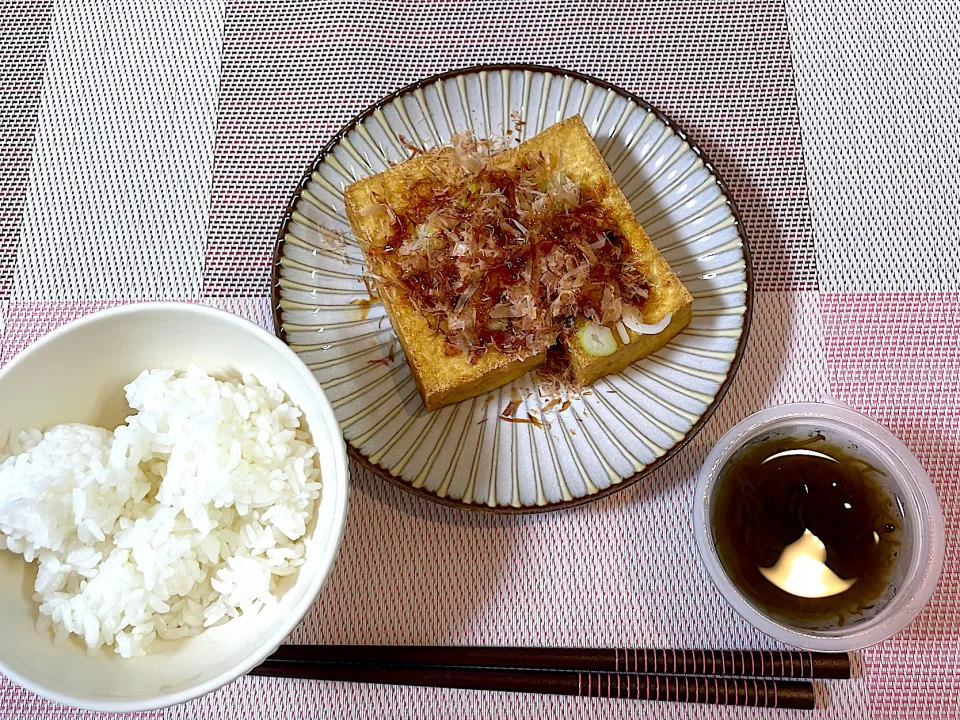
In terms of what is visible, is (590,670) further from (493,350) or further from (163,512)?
(163,512)

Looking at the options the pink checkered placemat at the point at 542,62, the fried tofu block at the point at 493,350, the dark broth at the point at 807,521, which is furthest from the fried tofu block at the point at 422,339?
the dark broth at the point at 807,521

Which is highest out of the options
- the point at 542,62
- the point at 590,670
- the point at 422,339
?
the point at 542,62

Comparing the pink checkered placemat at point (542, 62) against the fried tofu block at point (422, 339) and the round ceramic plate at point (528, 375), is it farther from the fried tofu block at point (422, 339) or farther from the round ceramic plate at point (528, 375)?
the fried tofu block at point (422, 339)

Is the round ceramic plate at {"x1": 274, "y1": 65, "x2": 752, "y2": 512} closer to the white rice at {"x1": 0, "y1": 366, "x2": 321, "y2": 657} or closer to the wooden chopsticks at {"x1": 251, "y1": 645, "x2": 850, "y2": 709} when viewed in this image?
the white rice at {"x1": 0, "y1": 366, "x2": 321, "y2": 657}

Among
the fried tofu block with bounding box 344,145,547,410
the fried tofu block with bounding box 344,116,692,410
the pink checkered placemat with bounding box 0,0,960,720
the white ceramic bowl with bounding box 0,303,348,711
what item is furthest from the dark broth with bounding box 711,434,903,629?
the white ceramic bowl with bounding box 0,303,348,711

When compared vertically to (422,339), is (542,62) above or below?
above

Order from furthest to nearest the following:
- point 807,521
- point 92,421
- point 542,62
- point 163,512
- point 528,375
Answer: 1. point 542,62
2. point 528,375
3. point 807,521
4. point 92,421
5. point 163,512

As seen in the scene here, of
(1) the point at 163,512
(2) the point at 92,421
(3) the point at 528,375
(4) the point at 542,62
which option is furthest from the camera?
(4) the point at 542,62

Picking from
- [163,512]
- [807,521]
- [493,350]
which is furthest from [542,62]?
[163,512]
